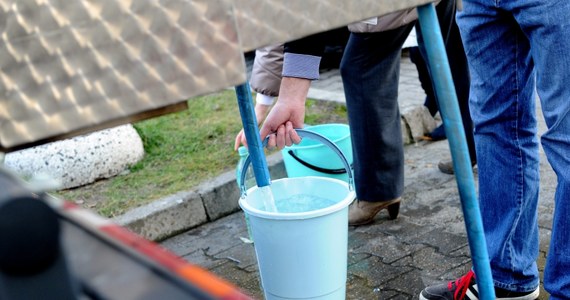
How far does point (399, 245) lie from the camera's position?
3.19m

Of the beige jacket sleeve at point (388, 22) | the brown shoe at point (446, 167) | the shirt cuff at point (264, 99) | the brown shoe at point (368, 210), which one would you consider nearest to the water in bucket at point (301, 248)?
the shirt cuff at point (264, 99)

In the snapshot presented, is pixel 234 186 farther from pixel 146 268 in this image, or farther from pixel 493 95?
pixel 146 268

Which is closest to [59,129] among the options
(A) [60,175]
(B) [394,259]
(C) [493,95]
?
(C) [493,95]

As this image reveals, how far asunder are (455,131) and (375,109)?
1.76 metres

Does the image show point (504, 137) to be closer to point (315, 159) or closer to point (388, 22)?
point (388, 22)

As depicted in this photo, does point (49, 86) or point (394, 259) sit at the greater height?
point (49, 86)

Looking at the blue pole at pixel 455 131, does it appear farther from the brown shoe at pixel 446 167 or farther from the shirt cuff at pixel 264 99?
the brown shoe at pixel 446 167

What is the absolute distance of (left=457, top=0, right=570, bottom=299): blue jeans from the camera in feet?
6.57

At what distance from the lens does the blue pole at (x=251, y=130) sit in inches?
84.4

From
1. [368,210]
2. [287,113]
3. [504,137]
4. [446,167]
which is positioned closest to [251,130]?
[287,113]

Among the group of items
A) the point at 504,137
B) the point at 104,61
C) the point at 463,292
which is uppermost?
the point at 104,61

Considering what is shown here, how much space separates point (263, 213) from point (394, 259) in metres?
0.97

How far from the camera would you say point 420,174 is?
4.07 meters

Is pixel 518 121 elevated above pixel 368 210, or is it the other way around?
pixel 518 121
